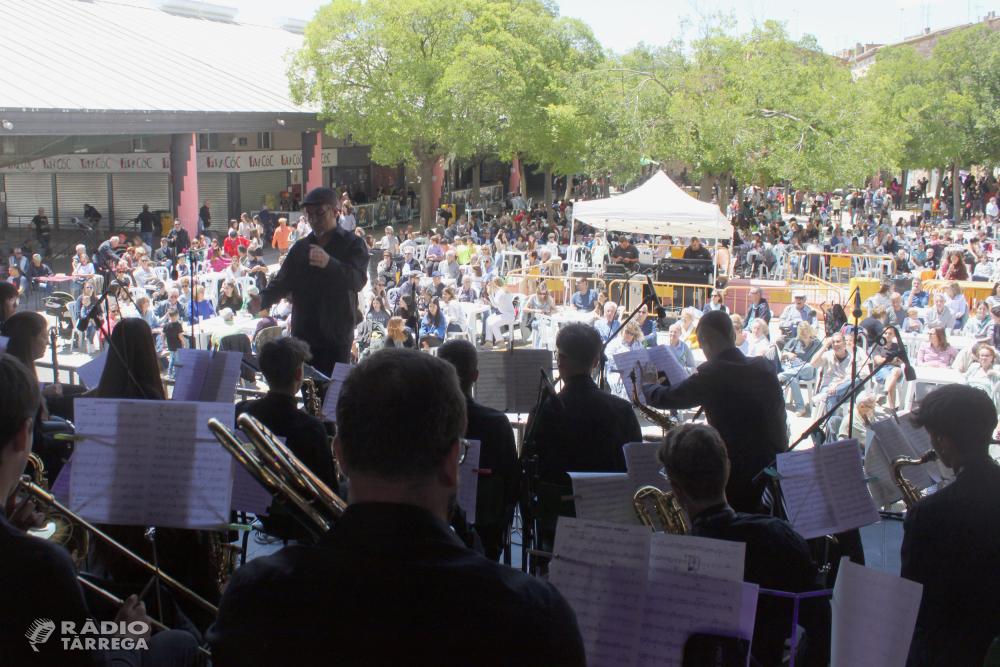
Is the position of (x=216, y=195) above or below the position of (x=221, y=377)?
above

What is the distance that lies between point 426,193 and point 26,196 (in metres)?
11.7

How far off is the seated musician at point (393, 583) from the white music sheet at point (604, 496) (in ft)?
4.69

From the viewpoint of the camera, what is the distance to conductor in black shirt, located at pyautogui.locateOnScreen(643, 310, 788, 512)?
12.4 ft

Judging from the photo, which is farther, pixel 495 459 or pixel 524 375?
pixel 524 375

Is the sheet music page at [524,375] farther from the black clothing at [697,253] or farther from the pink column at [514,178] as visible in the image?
the pink column at [514,178]

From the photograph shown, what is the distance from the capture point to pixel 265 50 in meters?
28.3

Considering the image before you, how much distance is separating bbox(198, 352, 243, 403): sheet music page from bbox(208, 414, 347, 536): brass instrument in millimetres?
2184

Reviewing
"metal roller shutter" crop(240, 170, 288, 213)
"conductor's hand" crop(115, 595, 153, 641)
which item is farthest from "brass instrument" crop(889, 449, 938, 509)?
"metal roller shutter" crop(240, 170, 288, 213)

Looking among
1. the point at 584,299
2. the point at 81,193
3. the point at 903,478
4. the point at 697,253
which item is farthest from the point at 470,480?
the point at 81,193

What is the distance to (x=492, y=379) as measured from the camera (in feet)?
14.8

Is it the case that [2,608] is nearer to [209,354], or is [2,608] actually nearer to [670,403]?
[209,354]

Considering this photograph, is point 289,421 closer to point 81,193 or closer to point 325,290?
point 325,290

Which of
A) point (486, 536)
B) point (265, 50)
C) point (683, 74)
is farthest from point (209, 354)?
point (265, 50)

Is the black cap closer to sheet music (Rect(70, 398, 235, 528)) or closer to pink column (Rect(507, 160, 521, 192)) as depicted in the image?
sheet music (Rect(70, 398, 235, 528))
